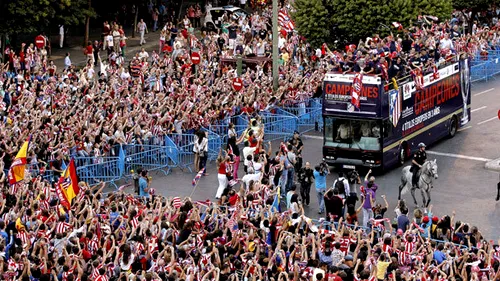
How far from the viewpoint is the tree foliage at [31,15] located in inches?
1920

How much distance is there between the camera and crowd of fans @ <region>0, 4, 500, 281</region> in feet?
73.2

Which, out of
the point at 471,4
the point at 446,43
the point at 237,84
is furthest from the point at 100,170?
the point at 471,4

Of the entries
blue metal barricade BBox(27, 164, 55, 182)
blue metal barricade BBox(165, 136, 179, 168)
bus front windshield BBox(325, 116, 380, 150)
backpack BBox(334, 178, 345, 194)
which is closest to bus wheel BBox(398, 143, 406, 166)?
bus front windshield BBox(325, 116, 380, 150)

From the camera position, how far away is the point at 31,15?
49469 millimetres

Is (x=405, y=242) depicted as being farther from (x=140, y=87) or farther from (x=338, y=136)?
(x=140, y=87)

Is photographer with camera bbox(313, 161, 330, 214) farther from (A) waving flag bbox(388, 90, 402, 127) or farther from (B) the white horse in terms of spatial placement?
(A) waving flag bbox(388, 90, 402, 127)

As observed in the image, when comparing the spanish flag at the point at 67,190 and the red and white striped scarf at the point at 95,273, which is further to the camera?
the spanish flag at the point at 67,190

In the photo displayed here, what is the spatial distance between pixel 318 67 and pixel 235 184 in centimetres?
1329

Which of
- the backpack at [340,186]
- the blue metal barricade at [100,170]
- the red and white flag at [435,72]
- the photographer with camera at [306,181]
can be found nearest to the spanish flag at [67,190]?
the blue metal barricade at [100,170]

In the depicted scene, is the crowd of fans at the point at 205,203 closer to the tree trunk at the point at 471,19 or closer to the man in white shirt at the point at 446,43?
the man in white shirt at the point at 446,43

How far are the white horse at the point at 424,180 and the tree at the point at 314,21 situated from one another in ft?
60.7

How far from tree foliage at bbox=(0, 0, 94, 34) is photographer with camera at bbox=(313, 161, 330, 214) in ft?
72.0

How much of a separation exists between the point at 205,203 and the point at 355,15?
22793 millimetres

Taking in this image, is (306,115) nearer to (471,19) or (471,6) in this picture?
(471,6)
